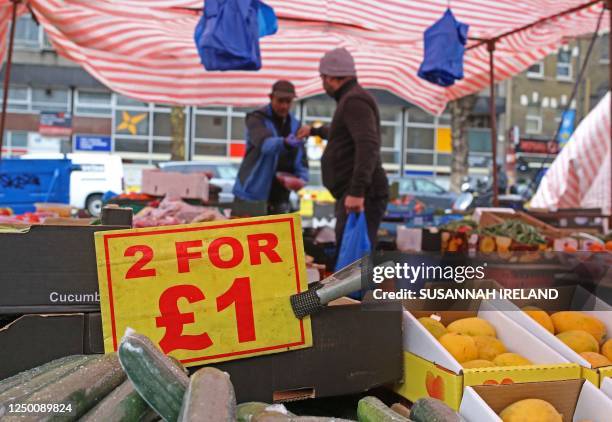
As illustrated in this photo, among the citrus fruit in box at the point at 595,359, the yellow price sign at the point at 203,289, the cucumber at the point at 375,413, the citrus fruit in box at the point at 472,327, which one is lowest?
the cucumber at the point at 375,413

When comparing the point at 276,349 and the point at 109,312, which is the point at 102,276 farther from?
the point at 276,349

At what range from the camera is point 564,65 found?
103 ft

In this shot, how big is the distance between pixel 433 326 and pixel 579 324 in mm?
518

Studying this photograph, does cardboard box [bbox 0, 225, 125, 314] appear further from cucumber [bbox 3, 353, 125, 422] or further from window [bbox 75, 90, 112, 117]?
window [bbox 75, 90, 112, 117]

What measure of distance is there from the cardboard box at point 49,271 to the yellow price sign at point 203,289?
0.22 ft

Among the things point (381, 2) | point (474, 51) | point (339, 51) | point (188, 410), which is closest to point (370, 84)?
point (474, 51)

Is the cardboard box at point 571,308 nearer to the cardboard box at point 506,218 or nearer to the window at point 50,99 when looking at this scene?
the cardboard box at point 506,218

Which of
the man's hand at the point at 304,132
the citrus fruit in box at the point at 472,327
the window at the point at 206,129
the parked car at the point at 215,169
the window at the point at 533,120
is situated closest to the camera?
the citrus fruit in box at the point at 472,327

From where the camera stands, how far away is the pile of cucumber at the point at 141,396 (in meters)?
1.30

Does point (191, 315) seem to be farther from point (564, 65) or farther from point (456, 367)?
point (564, 65)

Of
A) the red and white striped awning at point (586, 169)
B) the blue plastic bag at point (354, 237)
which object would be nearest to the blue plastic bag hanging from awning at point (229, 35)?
the blue plastic bag at point (354, 237)

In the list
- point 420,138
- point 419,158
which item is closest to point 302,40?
point 419,158

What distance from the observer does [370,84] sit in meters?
7.73

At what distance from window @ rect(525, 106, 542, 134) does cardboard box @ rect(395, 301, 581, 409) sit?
29771 millimetres
